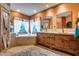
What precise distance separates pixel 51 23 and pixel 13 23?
1.24 m

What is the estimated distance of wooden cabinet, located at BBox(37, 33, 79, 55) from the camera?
372 centimetres

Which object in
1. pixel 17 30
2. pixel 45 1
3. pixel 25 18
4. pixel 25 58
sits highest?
pixel 45 1

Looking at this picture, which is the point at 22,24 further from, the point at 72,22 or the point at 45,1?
the point at 72,22

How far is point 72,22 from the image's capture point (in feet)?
13.0

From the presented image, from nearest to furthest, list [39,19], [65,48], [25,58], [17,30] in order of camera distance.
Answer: [25,58] → [17,30] → [65,48] → [39,19]

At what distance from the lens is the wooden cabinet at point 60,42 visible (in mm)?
3718

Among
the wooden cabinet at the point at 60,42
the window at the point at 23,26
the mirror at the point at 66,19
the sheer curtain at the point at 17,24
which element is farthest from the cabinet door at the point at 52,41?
the sheer curtain at the point at 17,24

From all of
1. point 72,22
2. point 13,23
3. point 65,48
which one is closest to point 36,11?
point 13,23

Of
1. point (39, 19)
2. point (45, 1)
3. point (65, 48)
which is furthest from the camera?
point (39, 19)

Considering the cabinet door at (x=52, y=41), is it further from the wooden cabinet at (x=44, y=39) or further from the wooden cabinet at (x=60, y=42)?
the wooden cabinet at (x=44, y=39)

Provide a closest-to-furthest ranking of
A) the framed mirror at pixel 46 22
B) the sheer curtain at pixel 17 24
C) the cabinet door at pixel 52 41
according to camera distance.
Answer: the sheer curtain at pixel 17 24 → the framed mirror at pixel 46 22 → the cabinet door at pixel 52 41

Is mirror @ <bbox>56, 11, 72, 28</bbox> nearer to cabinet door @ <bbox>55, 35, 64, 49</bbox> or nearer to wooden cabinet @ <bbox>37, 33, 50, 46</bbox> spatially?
cabinet door @ <bbox>55, 35, 64, 49</bbox>

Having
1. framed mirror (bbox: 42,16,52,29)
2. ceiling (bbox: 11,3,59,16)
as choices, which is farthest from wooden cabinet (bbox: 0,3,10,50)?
framed mirror (bbox: 42,16,52,29)

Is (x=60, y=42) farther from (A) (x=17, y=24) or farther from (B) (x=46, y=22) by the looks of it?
(A) (x=17, y=24)
